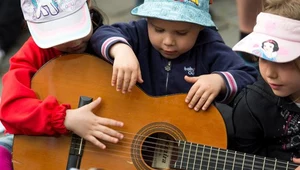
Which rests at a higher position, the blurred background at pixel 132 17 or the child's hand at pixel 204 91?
the child's hand at pixel 204 91

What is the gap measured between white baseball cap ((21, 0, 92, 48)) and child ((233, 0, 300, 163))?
467 millimetres

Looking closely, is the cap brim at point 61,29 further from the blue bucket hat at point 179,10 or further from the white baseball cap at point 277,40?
the white baseball cap at point 277,40

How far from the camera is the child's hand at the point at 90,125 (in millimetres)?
1442

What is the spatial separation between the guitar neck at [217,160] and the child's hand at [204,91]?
0.36 ft

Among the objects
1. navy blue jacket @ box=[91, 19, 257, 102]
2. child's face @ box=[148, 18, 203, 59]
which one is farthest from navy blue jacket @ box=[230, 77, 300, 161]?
child's face @ box=[148, 18, 203, 59]

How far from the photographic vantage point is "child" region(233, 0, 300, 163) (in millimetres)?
1237

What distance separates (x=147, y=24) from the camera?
5.25ft

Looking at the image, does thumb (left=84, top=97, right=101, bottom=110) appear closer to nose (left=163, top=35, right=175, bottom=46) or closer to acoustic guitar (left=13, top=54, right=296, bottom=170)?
acoustic guitar (left=13, top=54, right=296, bottom=170)

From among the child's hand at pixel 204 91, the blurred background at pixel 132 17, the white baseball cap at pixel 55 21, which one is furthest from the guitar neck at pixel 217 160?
the blurred background at pixel 132 17

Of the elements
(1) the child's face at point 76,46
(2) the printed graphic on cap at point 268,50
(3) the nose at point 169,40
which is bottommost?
(1) the child's face at point 76,46

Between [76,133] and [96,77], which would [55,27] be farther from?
[76,133]

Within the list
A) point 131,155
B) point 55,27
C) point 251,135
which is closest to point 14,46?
point 55,27

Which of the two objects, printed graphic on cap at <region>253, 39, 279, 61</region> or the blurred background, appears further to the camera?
the blurred background

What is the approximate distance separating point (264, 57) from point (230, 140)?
34 cm
